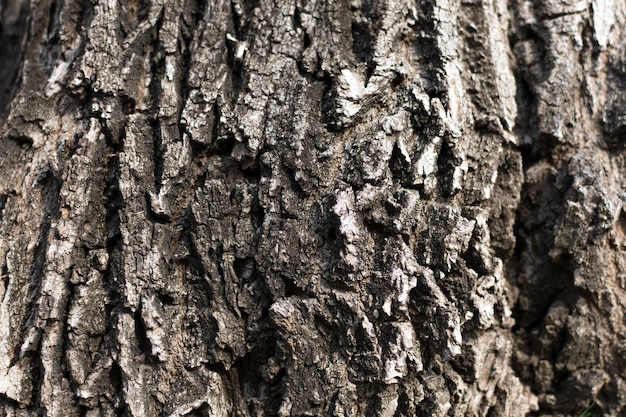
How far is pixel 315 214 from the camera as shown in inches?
71.2

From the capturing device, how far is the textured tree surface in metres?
1.77

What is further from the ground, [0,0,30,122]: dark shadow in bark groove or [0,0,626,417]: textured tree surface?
[0,0,30,122]: dark shadow in bark groove

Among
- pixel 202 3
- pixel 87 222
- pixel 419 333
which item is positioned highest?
pixel 202 3

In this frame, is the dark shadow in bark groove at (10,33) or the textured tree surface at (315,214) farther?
the dark shadow in bark groove at (10,33)

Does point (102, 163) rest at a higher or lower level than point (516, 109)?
lower

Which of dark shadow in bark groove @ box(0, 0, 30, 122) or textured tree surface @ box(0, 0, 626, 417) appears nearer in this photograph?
textured tree surface @ box(0, 0, 626, 417)

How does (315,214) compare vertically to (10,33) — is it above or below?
below

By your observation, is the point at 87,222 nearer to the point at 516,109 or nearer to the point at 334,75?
the point at 334,75

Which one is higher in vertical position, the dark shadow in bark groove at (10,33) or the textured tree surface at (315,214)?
the dark shadow in bark groove at (10,33)

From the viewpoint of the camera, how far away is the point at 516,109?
213cm

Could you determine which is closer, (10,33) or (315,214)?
(315,214)

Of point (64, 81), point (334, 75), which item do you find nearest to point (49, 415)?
point (64, 81)

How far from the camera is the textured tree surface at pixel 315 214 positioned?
69.6 inches

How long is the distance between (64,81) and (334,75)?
946 mm
